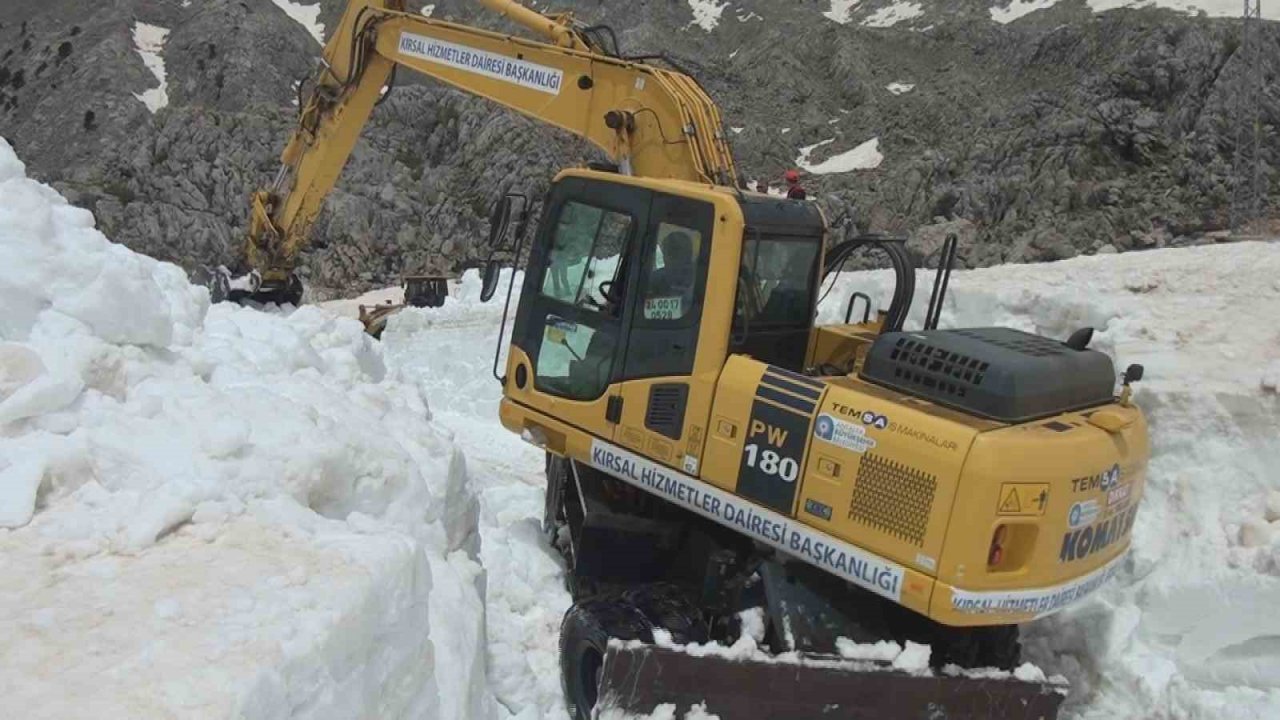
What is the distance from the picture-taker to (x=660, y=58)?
265 inches

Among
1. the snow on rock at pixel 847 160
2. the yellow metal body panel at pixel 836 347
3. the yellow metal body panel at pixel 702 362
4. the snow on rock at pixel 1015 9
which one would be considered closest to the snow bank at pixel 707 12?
the snow on rock at pixel 1015 9

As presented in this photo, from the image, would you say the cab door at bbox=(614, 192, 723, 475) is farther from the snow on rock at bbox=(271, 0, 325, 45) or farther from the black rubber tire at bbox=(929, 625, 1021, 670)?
the snow on rock at bbox=(271, 0, 325, 45)

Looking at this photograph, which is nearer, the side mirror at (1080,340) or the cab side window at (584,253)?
the side mirror at (1080,340)

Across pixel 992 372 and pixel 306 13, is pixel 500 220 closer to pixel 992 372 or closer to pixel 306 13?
pixel 992 372

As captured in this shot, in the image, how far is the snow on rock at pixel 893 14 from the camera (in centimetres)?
6228

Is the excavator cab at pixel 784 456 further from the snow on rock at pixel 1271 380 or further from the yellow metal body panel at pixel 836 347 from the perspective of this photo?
the snow on rock at pixel 1271 380

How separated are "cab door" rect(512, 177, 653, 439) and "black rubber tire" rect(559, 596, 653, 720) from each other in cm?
97

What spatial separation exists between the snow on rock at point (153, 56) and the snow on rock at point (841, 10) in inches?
1714

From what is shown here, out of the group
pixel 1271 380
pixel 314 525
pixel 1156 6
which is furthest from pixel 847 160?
pixel 314 525

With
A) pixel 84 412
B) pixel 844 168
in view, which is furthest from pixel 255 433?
pixel 844 168

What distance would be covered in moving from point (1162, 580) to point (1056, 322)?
9.49ft

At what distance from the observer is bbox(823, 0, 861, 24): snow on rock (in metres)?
67.4

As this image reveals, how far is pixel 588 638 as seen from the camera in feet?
15.3

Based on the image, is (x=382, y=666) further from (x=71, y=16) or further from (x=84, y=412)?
(x=71, y=16)
